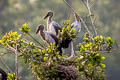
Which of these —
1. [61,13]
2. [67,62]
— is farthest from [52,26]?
[61,13]

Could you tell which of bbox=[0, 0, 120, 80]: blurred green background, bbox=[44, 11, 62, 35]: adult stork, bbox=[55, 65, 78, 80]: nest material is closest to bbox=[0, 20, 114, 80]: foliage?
bbox=[55, 65, 78, 80]: nest material

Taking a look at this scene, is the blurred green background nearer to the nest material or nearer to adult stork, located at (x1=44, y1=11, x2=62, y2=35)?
adult stork, located at (x1=44, y1=11, x2=62, y2=35)

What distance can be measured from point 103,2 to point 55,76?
72.2ft

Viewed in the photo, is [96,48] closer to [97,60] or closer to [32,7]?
[97,60]

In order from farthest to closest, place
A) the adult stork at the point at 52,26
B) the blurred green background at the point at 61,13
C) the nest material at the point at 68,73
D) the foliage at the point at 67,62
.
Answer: the blurred green background at the point at 61,13, the adult stork at the point at 52,26, the nest material at the point at 68,73, the foliage at the point at 67,62

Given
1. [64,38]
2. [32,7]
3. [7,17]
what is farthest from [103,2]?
[64,38]

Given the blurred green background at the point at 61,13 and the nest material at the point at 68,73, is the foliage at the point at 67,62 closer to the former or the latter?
the nest material at the point at 68,73

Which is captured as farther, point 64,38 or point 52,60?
point 64,38

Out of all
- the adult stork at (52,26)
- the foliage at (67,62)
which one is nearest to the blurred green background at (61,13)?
Result: the adult stork at (52,26)

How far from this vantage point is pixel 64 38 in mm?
6238

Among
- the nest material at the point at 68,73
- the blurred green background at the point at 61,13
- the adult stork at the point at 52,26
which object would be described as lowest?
the nest material at the point at 68,73

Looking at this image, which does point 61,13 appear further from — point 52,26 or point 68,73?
point 68,73

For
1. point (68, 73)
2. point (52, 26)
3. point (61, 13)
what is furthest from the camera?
point (61, 13)

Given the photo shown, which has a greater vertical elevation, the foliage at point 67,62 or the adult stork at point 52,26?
the adult stork at point 52,26
